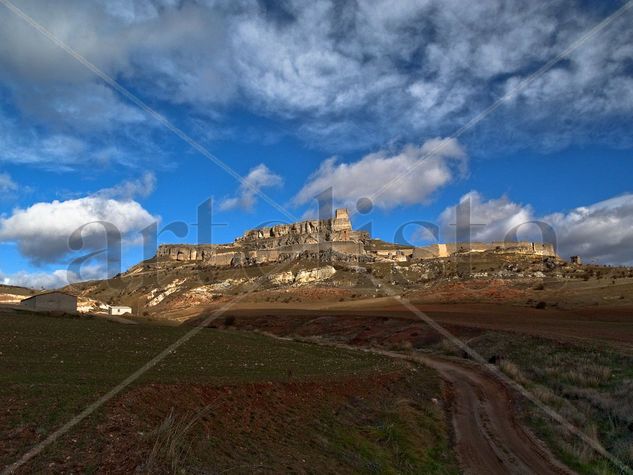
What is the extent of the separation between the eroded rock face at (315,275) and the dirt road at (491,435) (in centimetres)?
9697

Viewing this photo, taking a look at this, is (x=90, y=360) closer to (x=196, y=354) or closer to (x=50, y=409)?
(x=196, y=354)

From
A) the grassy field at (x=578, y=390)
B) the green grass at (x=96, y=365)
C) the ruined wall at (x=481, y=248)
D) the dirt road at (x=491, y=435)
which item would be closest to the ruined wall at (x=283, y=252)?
the ruined wall at (x=481, y=248)

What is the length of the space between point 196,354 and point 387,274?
332 ft

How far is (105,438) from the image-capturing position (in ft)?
30.0

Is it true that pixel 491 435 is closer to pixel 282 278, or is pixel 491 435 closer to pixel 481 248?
pixel 282 278

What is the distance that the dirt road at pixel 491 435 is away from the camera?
13273mm

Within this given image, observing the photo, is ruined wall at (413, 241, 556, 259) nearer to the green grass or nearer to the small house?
the small house

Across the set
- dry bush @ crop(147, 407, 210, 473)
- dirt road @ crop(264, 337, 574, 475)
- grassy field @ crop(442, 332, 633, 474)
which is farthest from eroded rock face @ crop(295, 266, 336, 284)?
dry bush @ crop(147, 407, 210, 473)

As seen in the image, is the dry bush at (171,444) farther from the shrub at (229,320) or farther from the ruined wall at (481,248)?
the ruined wall at (481,248)

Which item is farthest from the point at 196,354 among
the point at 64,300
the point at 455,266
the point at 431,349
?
the point at 455,266

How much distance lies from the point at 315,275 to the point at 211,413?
4425 inches

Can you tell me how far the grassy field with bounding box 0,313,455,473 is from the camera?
901 cm

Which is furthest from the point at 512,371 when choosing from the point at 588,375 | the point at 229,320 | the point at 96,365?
the point at 229,320

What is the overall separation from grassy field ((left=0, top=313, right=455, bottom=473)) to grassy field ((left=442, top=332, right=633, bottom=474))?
374 centimetres
